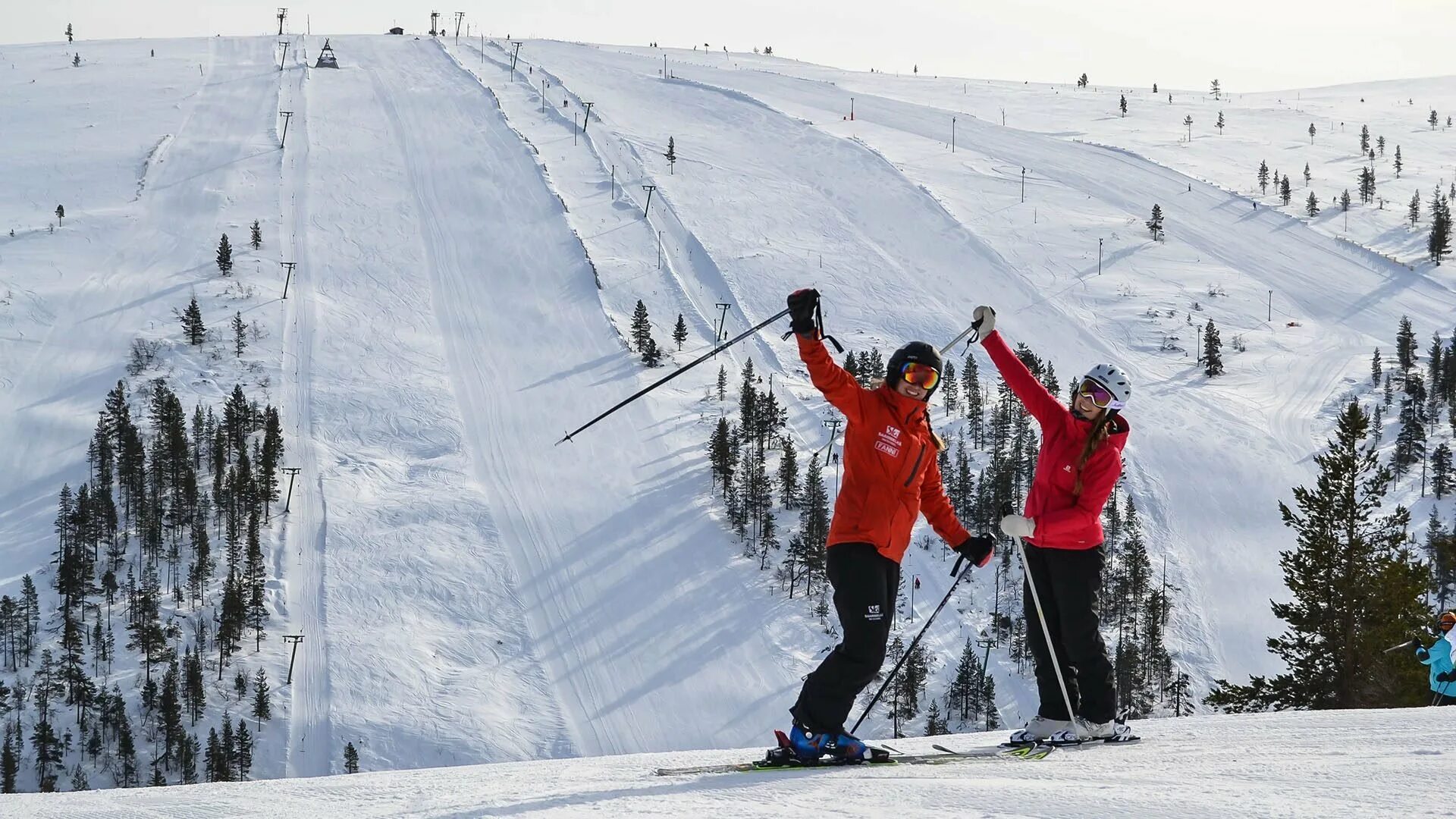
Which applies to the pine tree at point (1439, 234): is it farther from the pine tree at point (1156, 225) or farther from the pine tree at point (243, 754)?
the pine tree at point (243, 754)

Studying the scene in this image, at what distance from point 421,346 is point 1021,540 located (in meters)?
44.9

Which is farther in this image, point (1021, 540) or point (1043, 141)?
point (1043, 141)

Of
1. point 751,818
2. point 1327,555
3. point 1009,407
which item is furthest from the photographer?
point 1009,407

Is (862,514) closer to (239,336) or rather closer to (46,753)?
(46,753)

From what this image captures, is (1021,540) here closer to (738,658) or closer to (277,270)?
(738,658)

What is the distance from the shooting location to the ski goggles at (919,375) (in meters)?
6.57

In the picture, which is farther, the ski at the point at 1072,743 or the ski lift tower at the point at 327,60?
the ski lift tower at the point at 327,60

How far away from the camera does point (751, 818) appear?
4871 millimetres

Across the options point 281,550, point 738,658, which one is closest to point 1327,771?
point 738,658

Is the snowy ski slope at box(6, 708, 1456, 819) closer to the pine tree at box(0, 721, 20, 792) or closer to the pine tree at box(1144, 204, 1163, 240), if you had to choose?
the pine tree at box(0, 721, 20, 792)

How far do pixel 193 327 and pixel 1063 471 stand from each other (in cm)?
4820

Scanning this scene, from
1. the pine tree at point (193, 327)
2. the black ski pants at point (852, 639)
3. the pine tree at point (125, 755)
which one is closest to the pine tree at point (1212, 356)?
the pine tree at point (193, 327)

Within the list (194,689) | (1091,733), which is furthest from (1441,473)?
(1091,733)

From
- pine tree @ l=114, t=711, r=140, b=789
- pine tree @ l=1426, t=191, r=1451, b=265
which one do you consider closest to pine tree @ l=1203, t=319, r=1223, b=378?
pine tree @ l=1426, t=191, r=1451, b=265
